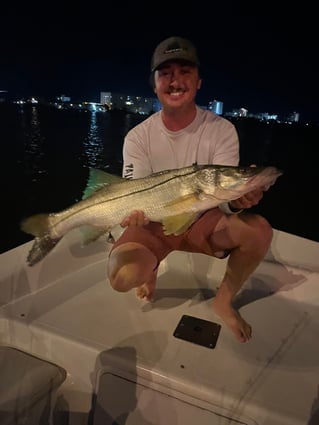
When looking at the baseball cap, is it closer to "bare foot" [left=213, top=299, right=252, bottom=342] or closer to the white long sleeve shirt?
the white long sleeve shirt

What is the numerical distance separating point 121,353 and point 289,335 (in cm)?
153

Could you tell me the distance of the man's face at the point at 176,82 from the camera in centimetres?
334

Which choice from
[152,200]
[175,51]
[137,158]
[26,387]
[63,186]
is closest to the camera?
[26,387]

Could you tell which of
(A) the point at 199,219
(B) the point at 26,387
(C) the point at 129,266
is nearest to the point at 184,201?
(A) the point at 199,219

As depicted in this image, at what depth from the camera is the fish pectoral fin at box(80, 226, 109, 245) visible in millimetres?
3084

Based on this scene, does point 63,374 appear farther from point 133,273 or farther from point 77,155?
point 77,155

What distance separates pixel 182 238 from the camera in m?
3.28

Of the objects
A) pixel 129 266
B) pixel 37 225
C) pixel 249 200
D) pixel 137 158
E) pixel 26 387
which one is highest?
pixel 137 158

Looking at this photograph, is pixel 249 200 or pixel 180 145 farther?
pixel 180 145

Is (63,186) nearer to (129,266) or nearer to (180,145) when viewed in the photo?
(180,145)

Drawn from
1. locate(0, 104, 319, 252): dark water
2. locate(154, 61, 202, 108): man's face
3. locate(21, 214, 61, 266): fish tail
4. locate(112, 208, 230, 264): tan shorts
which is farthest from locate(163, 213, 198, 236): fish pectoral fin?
locate(0, 104, 319, 252): dark water

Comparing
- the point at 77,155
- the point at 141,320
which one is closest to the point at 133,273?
the point at 141,320

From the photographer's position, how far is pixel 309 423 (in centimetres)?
217

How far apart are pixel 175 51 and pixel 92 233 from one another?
1884 mm
